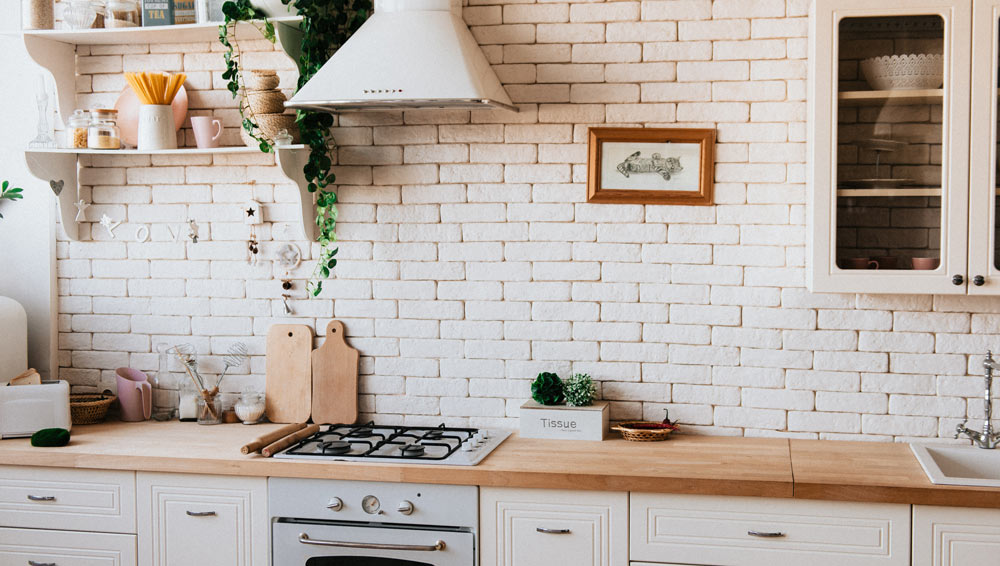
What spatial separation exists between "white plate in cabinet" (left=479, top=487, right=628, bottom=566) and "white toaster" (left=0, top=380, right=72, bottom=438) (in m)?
1.49

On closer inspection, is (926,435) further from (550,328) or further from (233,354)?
(233,354)

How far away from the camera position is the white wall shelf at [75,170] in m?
3.11

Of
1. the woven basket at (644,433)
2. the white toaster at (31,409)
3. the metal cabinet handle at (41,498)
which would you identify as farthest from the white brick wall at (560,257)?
the metal cabinet handle at (41,498)

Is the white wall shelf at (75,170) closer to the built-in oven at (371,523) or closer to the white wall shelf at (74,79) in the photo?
the white wall shelf at (74,79)

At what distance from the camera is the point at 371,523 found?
2.70 meters

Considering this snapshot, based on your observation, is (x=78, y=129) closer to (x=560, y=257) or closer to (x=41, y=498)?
(x=41, y=498)

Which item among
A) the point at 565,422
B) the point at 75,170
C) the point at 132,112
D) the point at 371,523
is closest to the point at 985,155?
the point at 565,422

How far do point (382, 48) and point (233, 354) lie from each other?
1278 millimetres

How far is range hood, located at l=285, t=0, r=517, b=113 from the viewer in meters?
2.70

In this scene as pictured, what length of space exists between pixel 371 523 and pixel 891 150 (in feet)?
6.05

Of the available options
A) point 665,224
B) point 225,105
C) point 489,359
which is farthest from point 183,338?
point 665,224

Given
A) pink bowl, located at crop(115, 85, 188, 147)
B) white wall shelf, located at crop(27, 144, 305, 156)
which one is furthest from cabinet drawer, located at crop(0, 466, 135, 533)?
pink bowl, located at crop(115, 85, 188, 147)

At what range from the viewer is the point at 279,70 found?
328cm

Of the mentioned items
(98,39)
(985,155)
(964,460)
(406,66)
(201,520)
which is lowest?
(201,520)
